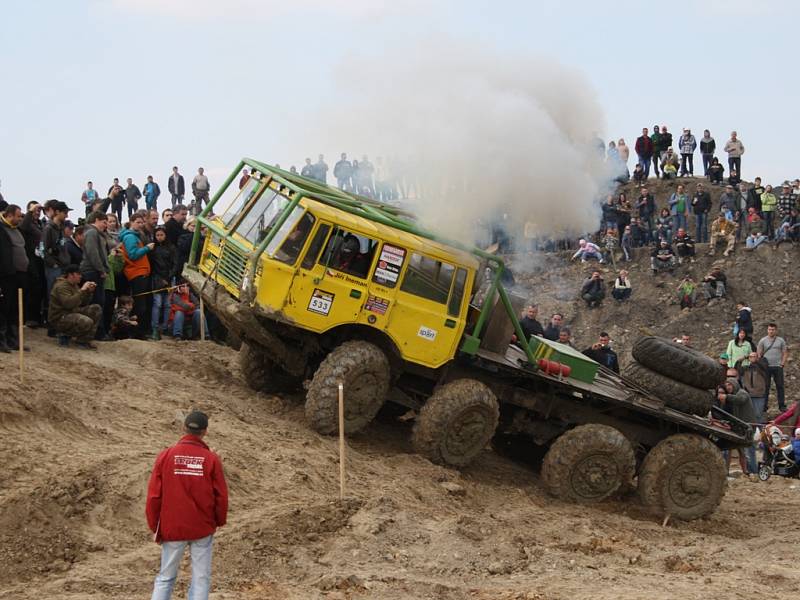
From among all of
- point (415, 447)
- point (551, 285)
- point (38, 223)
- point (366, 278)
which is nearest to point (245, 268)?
point (366, 278)

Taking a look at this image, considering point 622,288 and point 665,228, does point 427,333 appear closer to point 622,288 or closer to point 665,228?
point 622,288

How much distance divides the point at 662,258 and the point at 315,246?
19990 mm

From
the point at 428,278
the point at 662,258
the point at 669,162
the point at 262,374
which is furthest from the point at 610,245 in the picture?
the point at 428,278

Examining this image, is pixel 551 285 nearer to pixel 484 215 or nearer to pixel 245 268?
pixel 484 215

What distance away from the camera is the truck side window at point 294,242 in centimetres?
1408

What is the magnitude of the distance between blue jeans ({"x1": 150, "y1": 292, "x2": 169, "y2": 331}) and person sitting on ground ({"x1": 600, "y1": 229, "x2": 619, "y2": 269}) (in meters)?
Answer: 17.9

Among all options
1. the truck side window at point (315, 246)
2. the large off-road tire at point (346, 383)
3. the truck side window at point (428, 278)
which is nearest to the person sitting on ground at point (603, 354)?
the truck side window at point (428, 278)

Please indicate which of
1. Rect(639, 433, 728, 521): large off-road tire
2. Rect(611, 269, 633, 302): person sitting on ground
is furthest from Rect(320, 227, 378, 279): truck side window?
Rect(611, 269, 633, 302): person sitting on ground

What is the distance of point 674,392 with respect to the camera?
15.9 metres

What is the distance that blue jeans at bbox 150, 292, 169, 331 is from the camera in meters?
18.5

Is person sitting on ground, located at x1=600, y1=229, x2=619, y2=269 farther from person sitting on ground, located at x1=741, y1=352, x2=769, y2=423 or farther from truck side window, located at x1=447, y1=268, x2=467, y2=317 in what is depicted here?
truck side window, located at x1=447, y1=268, x2=467, y2=317

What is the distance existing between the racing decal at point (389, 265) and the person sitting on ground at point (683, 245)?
63.6 ft

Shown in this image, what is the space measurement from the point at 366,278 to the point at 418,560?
4.42 metres

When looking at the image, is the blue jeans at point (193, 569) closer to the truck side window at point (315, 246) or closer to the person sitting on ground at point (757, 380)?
the truck side window at point (315, 246)
